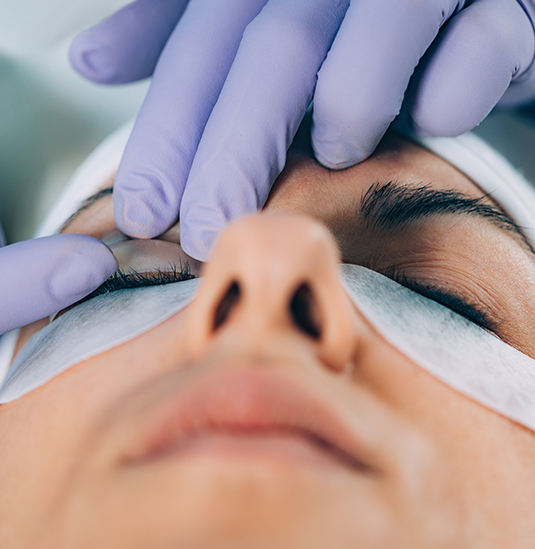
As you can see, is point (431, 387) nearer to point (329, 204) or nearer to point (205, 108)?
point (329, 204)

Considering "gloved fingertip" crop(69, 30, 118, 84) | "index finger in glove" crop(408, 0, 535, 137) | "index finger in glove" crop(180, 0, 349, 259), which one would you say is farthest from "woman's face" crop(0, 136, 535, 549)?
"gloved fingertip" crop(69, 30, 118, 84)

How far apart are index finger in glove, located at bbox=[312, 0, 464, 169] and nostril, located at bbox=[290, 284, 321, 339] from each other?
1.32ft

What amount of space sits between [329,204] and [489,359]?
1.06 ft

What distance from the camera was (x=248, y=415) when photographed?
0.38 m

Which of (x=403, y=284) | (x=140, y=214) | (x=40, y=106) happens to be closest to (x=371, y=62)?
(x=403, y=284)

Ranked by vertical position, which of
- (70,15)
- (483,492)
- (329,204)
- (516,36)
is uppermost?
(516,36)

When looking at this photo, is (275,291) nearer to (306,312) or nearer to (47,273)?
(306,312)

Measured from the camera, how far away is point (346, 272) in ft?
2.00

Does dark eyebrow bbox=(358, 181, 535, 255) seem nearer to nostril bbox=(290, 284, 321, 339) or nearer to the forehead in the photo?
the forehead

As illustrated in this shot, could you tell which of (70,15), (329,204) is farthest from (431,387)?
(70,15)

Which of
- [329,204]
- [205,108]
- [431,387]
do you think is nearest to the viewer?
[431,387]

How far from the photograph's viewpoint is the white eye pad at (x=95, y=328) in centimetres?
55

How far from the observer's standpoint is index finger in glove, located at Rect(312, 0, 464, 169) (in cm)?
69

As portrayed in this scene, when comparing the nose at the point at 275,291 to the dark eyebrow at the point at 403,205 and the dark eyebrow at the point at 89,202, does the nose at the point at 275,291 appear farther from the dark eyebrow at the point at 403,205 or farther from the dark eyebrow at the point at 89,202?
the dark eyebrow at the point at 89,202
